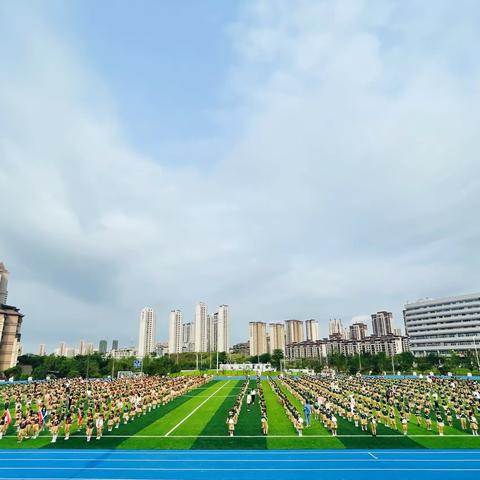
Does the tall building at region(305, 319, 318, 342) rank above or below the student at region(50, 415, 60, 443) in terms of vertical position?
above

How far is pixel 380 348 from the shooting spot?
148 metres

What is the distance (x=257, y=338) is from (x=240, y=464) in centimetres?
15254

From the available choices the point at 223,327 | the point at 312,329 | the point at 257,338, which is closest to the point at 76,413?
the point at 223,327

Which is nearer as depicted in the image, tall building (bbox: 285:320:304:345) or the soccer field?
the soccer field

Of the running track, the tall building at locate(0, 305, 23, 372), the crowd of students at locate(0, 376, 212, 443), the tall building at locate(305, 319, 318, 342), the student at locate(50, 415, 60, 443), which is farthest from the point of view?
the tall building at locate(305, 319, 318, 342)

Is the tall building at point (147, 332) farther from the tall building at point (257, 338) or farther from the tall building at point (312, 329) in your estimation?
the tall building at point (312, 329)

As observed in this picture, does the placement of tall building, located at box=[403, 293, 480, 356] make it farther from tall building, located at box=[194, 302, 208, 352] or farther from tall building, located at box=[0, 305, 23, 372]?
tall building, located at box=[0, 305, 23, 372]

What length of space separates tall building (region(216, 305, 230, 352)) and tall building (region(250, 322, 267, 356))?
63.1ft

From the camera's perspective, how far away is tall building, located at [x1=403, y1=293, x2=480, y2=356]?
11696 centimetres

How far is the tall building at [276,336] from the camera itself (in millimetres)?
177750

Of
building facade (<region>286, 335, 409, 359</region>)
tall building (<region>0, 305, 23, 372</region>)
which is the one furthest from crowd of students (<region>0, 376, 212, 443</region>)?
building facade (<region>286, 335, 409, 359</region>)

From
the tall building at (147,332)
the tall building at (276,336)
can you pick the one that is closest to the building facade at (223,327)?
the tall building at (147,332)

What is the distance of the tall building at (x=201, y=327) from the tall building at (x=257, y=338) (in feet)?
72.8

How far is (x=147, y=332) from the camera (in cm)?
16162
